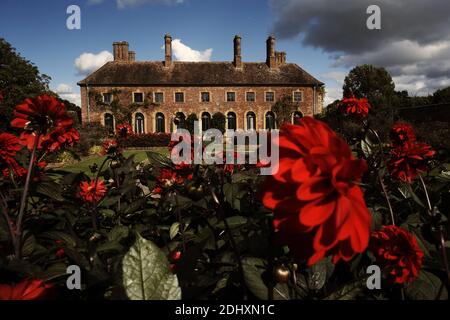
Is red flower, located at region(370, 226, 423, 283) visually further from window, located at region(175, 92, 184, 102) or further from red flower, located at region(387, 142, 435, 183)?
window, located at region(175, 92, 184, 102)

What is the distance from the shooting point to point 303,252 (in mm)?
690

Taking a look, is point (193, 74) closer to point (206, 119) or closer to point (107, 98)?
point (206, 119)

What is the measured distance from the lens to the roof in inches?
1112

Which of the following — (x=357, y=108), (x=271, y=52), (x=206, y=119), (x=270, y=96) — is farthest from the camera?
(x=271, y=52)

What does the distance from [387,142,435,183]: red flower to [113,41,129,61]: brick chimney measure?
101ft

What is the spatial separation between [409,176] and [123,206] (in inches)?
65.9

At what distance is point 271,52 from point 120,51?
13.8 metres

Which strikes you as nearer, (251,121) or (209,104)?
(209,104)

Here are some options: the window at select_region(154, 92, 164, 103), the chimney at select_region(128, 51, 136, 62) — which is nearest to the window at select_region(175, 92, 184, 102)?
the window at select_region(154, 92, 164, 103)

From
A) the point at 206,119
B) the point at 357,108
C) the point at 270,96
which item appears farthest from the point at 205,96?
the point at 357,108

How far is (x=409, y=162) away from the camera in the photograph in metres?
1.66

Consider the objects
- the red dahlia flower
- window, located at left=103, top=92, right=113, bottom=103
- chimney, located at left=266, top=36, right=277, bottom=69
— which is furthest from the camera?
chimney, located at left=266, top=36, right=277, bottom=69

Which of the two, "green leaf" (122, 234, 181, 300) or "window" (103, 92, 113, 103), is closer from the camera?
"green leaf" (122, 234, 181, 300)

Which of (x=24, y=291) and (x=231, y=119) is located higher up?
(x=231, y=119)
